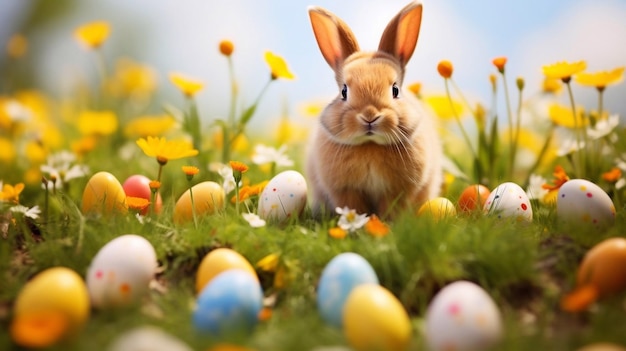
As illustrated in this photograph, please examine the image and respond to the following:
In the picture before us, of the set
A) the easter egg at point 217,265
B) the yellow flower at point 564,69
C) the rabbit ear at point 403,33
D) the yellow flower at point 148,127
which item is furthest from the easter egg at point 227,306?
the yellow flower at point 148,127

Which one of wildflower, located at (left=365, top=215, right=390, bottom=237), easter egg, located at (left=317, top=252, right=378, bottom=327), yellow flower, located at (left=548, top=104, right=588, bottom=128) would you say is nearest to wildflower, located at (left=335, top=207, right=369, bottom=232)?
wildflower, located at (left=365, top=215, right=390, bottom=237)

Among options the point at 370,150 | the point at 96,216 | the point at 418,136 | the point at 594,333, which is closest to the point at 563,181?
the point at 418,136

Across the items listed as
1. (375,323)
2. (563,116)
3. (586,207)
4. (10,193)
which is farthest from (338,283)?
(563,116)

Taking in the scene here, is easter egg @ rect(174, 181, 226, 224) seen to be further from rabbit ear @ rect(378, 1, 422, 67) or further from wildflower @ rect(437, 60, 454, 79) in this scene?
wildflower @ rect(437, 60, 454, 79)

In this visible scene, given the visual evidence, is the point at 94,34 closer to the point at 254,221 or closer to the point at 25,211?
the point at 25,211

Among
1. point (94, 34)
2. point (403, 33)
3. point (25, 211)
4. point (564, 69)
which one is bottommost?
point (25, 211)

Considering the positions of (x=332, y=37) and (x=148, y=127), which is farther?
(x=148, y=127)
